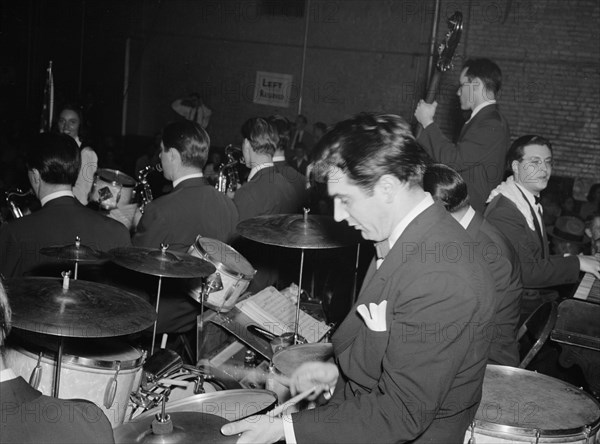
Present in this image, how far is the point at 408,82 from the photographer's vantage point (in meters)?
12.5

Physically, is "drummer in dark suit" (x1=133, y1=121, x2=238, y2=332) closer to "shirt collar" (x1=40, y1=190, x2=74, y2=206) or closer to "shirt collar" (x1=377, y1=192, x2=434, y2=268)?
"shirt collar" (x1=40, y1=190, x2=74, y2=206)

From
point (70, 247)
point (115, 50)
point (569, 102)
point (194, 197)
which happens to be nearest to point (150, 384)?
point (70, 247)

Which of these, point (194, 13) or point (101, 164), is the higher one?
point (194, 13)

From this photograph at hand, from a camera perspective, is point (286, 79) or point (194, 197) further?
point (286, 79)

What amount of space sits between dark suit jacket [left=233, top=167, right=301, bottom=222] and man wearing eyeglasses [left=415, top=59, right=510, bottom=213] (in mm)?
1487

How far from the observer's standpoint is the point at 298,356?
309cm

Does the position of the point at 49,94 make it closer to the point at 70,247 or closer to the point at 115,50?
the point at 70,247

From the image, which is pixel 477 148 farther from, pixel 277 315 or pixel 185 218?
pixel 185 218

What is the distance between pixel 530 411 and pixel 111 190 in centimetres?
421

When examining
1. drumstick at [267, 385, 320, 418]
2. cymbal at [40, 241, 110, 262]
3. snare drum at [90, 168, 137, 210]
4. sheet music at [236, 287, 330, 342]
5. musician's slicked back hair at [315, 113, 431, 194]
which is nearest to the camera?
musician's slicked back hair at [315, 113, 431, 194]

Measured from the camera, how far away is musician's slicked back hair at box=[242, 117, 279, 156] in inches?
224

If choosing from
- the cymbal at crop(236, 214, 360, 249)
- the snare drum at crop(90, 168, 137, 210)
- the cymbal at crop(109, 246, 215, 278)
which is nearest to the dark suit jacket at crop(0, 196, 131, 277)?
the cymbal at crop(109, 246, 215, 278)

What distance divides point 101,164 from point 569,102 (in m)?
8.78

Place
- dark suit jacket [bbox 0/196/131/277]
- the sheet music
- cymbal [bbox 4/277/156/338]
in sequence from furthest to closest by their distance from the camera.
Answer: the sheet music, dark suit jacket [bbox 0/196/131/277], cymbal [bbox 4/277/156/338]
